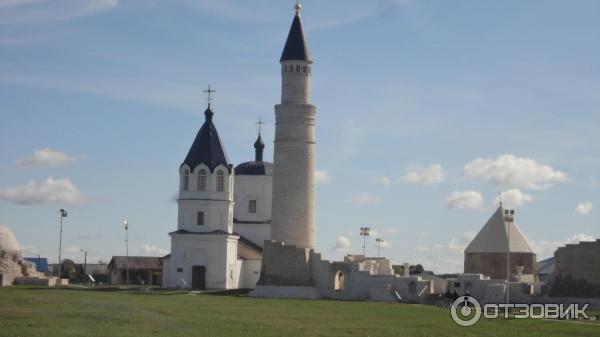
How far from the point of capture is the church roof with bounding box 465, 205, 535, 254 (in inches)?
2795

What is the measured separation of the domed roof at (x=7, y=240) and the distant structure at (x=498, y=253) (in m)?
29.0

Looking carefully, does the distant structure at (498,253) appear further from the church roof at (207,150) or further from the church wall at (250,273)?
the church roof at (207,150)

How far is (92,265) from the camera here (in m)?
118

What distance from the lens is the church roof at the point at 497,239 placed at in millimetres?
71000

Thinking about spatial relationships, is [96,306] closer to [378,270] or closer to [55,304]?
[55,304]

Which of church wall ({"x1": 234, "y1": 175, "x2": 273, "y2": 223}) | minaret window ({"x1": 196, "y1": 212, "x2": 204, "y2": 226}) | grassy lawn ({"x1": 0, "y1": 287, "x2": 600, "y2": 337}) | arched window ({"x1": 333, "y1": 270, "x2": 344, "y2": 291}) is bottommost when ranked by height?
grassy lawn ({"x1": 0, "y1": 287, "x2": 600, "y2": 337})

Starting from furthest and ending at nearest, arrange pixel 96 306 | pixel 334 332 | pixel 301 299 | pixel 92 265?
1. pixel 92 265
2. pixel 301 299
3. pixel 96 306
4. pixel 334 332

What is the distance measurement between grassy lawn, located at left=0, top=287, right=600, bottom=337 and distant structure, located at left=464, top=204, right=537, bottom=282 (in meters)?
22.8

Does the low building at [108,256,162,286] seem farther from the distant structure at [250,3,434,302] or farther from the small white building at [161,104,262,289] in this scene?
the distant structure at [250,3,434,302]

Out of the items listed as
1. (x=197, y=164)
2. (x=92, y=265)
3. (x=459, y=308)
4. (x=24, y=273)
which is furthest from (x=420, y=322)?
(x=92, y=265)

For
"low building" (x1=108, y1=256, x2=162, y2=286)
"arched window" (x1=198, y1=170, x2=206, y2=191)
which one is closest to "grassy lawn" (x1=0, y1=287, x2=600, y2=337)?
"arched window" (x1=198, y1=170, x2=206, y2=191)

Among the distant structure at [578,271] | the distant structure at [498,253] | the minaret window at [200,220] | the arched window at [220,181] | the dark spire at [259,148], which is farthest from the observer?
the dark spire at [259,148]

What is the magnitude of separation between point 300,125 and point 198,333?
33.7 m

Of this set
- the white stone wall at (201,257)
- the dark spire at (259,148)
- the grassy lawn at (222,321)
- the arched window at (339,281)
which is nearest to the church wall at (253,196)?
the dark spire at (259,148)
